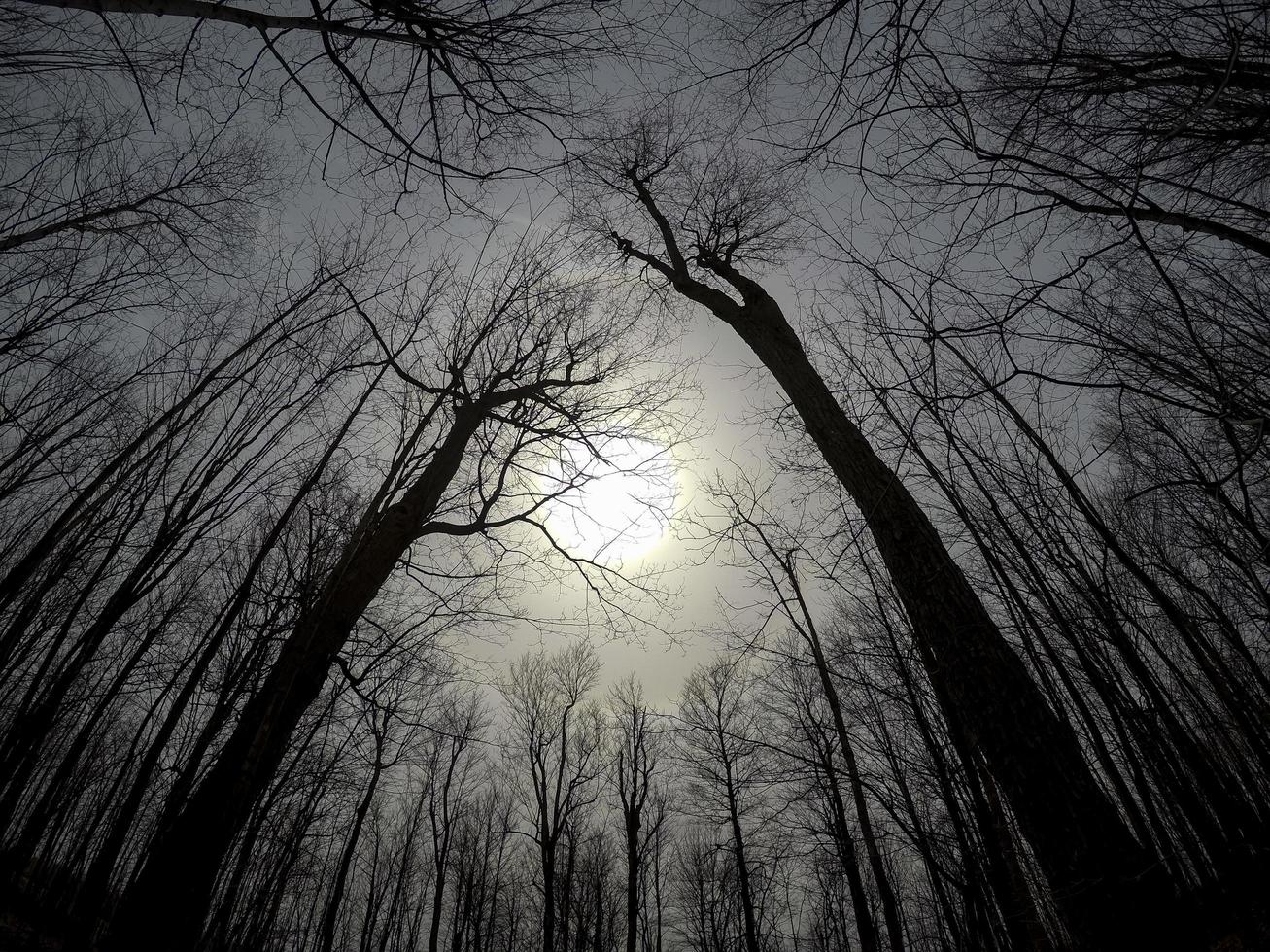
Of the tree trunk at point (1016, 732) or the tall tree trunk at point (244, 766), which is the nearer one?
the tree trunk at point (1016, 732)

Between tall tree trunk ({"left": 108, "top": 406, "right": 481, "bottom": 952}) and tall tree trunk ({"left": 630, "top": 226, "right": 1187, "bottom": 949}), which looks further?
tall tree trunk ({"left": 108, "top": 406, "right": 481, "bottom": 952})

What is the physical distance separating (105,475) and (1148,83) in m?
7.99

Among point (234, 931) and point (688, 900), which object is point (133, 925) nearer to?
point (234, 931)

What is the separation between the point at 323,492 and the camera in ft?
22.6

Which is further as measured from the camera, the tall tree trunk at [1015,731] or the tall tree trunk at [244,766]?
the tall tree trunk at [244,766]

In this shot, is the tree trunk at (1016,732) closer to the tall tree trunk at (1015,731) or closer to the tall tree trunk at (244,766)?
the tall tree trunk at (1015,731)

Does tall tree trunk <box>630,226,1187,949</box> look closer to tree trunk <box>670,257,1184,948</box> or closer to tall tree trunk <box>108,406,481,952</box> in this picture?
tree trunk <box>670,257,1184,948</box>

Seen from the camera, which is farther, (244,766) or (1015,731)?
(244,766)

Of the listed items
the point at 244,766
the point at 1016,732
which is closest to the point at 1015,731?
the point at 1016,732

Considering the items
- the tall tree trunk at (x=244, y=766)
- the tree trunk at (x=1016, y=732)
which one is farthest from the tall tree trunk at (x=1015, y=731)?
the tall tree trunk at (x=244, y=766)

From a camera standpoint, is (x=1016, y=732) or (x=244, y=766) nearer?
(x=1016, y=732)

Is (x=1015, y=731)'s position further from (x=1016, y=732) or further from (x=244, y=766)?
(x=244, y=766)

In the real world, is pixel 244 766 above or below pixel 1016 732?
above

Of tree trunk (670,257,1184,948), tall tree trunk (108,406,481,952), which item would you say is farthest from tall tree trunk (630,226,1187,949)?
tall tree trunk (108,406,481,952)
